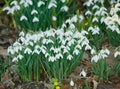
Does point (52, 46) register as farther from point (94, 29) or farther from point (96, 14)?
point (96, 14)

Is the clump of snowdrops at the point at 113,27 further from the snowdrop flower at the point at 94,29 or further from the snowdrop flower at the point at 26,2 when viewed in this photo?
the snowdrop flower at the point at 26,2

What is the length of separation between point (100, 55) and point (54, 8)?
1.16 metres

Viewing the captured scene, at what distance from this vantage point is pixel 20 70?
3705mm

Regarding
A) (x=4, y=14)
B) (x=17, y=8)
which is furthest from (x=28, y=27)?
(x=4, y=14)

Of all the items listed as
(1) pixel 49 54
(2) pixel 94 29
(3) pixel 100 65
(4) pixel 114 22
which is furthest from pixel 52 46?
(4) pixel 114 22

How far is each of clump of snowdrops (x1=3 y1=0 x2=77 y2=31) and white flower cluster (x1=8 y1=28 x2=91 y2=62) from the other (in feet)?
2.13

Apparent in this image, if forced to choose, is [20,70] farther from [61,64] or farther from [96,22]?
[96,22]

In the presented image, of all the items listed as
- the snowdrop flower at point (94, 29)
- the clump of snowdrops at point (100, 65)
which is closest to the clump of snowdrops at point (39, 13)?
the snowdrop flower at point (94, 29)

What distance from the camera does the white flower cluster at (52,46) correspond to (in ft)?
11.7

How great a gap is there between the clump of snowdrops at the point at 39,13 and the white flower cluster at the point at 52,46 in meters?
0.65

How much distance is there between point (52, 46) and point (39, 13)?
0.94m

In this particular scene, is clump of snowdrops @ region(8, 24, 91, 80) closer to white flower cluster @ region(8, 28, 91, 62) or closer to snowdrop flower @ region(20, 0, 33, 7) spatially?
white flower cluster @ region(8, 28, 91, 62)

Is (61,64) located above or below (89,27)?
below

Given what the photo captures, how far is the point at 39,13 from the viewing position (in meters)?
4.45
